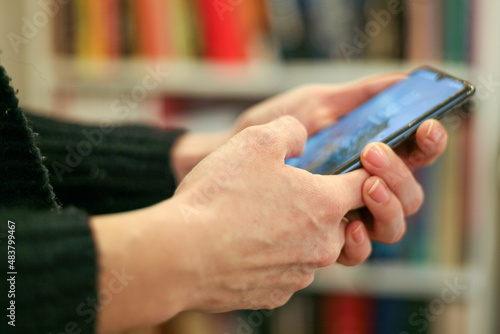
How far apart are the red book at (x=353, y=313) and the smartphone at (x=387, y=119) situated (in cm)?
61

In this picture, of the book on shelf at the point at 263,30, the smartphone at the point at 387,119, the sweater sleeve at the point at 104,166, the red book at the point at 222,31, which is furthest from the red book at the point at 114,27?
the smartphone at the point at 387,119

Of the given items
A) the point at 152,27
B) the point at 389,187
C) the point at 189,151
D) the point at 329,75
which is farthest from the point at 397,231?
the point at 152,27

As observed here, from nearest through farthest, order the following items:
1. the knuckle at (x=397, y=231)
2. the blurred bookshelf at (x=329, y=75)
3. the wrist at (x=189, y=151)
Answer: the knuckle at (x=397, y=231), the wrist at (x=189, y=151), the blurred bookshelf at (x=329, y=75)

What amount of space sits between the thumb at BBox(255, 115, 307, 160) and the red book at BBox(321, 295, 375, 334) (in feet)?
2.32

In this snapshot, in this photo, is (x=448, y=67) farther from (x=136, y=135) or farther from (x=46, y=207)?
(x=46, y=207)

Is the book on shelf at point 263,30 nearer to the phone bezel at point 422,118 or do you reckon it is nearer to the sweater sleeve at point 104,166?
the sweater sleeve at point 104,166

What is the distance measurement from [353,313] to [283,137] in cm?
77

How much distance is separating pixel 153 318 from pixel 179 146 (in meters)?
0.40

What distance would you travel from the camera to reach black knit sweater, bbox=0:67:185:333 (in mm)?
324

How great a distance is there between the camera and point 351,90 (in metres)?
0.67

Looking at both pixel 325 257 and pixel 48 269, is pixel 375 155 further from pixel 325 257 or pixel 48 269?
pixel 48 269

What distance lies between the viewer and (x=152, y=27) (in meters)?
1.08

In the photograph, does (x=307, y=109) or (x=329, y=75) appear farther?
(x=329, y=75)

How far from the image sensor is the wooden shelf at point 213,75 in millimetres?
1027
